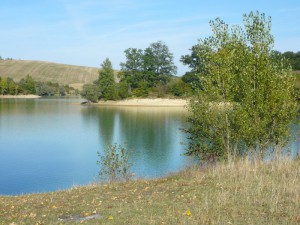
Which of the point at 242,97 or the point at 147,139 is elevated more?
the point at 242,97

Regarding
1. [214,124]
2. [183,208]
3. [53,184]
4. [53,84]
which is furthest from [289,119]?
[53,84]

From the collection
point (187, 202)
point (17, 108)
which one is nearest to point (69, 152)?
point (187, 202)

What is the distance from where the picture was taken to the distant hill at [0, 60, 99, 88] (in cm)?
14425

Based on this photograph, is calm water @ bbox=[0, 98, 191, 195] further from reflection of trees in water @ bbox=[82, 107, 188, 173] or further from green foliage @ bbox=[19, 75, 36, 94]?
green foliage @ bbox=[19, 75, 36, 94]

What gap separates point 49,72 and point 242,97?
14495 centimetres

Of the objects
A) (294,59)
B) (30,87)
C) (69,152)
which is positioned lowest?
(69,152)

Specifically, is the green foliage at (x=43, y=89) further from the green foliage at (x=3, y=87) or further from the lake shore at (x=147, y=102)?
the lake shore at (x=147, y=102)

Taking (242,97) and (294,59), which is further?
(294,59)

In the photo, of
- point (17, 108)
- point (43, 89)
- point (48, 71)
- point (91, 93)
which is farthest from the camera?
point (48, 71)

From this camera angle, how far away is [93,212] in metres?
7.28

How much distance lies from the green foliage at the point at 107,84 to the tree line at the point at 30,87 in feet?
133

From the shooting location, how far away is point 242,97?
15047 millimetres

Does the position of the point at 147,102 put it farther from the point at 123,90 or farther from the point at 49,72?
the point at 49,72

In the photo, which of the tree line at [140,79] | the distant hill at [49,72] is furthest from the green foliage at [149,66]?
the distant hill at [49,72]
